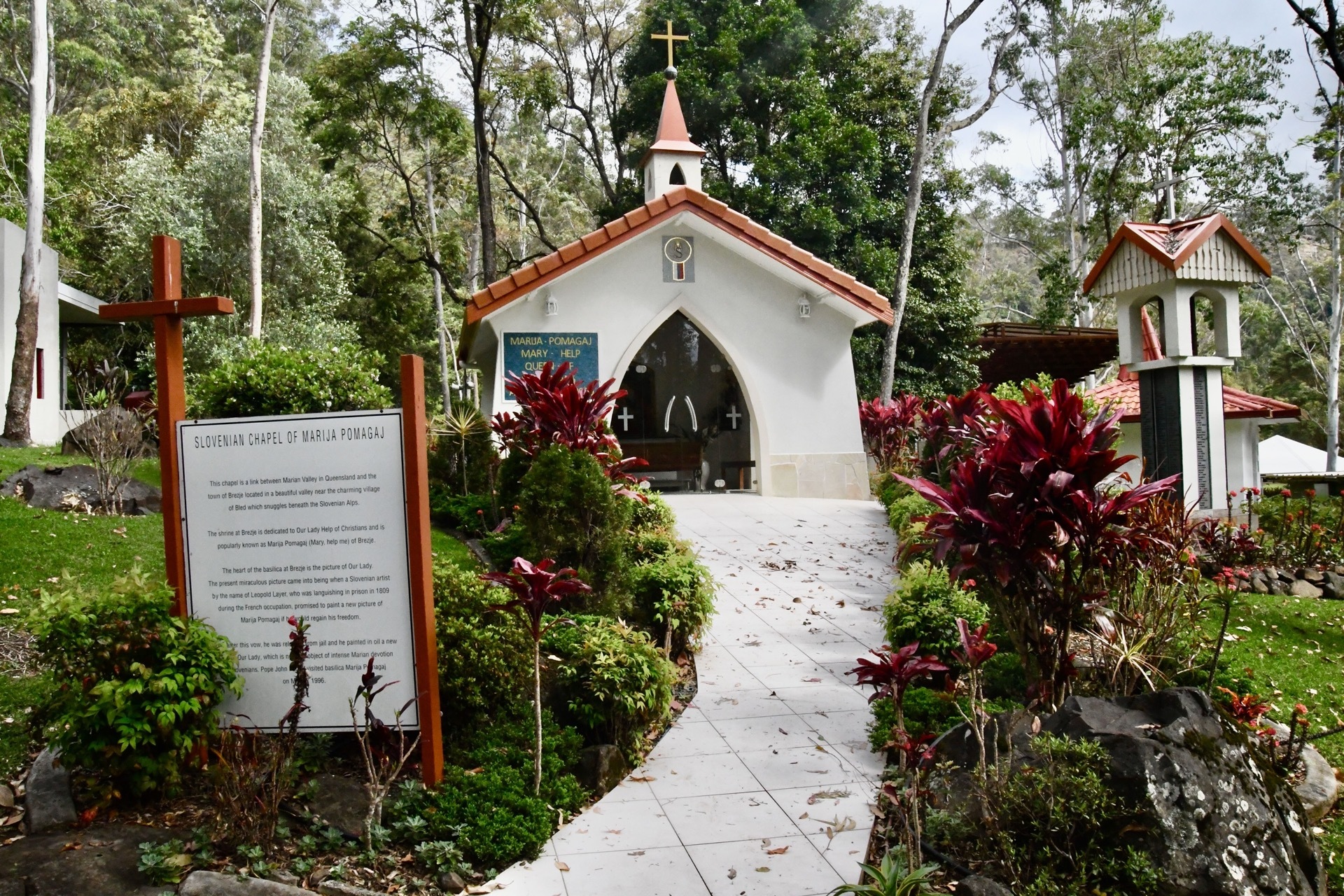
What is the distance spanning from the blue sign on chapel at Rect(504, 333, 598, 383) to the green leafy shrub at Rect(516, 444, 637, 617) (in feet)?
24.0

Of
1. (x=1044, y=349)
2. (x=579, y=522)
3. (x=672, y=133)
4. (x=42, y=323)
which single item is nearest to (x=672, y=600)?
(x=579, y=522)

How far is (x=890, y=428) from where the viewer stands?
1666 cm

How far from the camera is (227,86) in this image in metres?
28.6

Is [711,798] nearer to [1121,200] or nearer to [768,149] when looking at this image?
[768,149]

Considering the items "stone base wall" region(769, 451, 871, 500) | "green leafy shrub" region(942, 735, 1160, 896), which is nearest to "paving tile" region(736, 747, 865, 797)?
"green leafy shrub" region(942, 735, 1160, 896)

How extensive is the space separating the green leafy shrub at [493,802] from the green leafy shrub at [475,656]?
0.17 metres

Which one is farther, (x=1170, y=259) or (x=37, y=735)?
(x=1170, y=259)

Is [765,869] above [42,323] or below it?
below

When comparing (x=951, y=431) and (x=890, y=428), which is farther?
(x=890, y=428)

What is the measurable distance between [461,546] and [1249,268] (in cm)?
808

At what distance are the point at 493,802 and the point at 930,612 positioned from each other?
3054mm

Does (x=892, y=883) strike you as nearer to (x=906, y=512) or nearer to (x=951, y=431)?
(x=951, y=431)

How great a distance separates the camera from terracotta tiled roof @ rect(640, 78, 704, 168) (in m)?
16.6

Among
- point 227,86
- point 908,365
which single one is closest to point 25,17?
point 227,86
